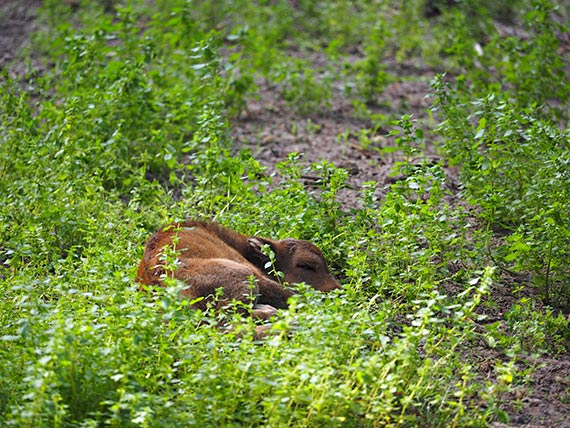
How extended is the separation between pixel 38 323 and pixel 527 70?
685 centimetres

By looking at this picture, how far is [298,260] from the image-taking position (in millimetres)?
7234

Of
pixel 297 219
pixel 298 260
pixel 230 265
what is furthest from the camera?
pixel 297 219

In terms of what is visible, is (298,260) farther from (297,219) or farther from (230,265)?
(230,265)

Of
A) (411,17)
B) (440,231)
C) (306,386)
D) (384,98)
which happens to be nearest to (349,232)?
(440,231)

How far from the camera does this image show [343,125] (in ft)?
37.1

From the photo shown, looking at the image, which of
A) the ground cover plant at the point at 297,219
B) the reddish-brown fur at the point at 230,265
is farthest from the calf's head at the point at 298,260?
the ground cover plant at the point at 297,219

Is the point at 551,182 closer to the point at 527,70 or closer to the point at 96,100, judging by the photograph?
the point at 527,70

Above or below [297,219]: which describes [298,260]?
below

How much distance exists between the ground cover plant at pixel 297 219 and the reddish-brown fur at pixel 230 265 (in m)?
0.25

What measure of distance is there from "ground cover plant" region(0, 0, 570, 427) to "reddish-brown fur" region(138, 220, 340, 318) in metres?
0.25

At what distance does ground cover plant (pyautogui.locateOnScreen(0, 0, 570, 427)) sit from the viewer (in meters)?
5.05

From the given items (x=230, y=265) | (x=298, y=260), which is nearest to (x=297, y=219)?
(x=298, y=260)

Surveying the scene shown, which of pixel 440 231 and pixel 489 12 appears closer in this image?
pixel 440 231

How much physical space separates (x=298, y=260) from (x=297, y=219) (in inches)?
19.5
